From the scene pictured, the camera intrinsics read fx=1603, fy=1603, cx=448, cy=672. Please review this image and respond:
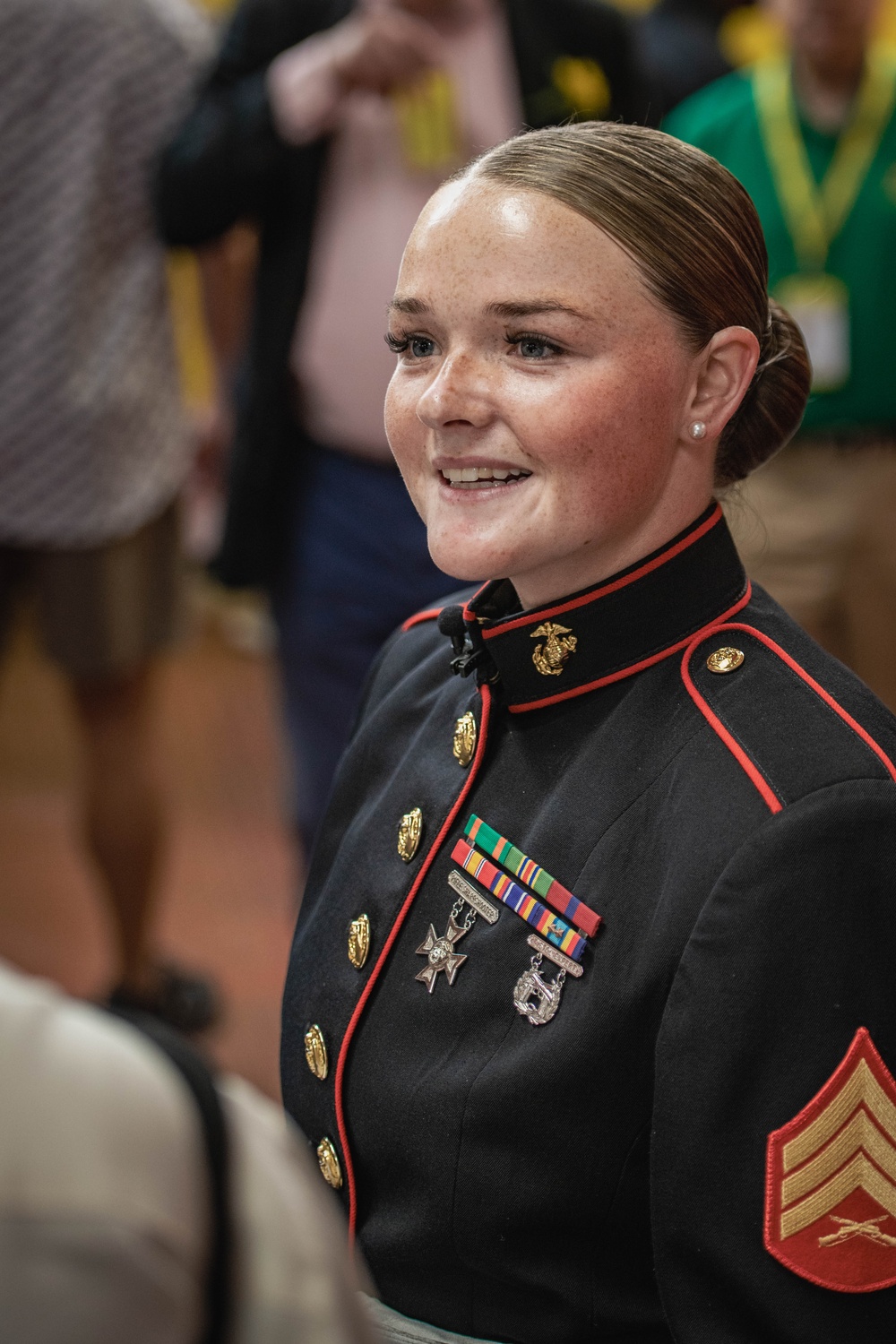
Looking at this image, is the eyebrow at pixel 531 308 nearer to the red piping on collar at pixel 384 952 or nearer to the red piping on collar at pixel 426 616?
the red piping on collar at pixel 384 952

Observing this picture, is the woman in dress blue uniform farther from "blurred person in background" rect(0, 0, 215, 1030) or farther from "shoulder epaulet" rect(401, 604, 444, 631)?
"blurred person in background" rect(0, 0, 215, 1030)

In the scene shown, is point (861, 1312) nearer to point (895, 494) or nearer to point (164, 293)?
point (164, 293)

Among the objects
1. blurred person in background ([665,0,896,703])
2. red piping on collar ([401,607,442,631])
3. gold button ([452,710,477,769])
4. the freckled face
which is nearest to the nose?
the freckled face

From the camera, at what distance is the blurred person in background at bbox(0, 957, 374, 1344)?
472 mm

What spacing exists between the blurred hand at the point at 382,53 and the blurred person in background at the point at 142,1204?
5.34 ft

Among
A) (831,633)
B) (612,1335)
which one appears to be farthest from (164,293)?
(612,1335)

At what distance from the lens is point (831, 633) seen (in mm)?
2863

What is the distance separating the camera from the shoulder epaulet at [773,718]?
950mm

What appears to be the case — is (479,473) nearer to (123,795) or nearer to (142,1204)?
(142,1204)

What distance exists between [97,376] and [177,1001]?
0.97 m

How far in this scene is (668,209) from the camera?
102 cm

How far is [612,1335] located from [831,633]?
1979 millimetres

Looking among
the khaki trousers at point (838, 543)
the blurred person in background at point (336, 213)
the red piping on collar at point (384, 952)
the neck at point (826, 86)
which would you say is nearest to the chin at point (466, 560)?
the red piping on collar at point (384, 952)

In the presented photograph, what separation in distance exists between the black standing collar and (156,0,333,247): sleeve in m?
1.18
